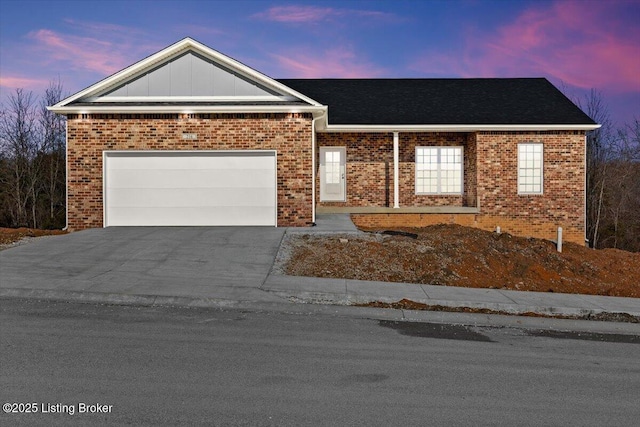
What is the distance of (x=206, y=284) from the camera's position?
30.6ft

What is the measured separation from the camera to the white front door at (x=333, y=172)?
20.2m

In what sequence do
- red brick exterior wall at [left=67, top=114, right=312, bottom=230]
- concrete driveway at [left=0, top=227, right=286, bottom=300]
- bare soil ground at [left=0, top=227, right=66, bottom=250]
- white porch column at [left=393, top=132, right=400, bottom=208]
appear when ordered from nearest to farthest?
concrete driveway at [left=0, top=227, right=286, bottom=300]
bare soil ground at [left=0, top=227, right=66, bottom=250]
red brick exterior wall at [left=67, top=114, right=312, bottom=230]
white porch column at [left=393, top=132, right=400, bottom=208]

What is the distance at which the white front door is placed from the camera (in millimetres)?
20234

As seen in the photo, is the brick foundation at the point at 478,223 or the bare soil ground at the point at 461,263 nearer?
the bare soil ground at the point at 461,263

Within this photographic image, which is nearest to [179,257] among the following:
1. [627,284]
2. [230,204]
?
[230,204]

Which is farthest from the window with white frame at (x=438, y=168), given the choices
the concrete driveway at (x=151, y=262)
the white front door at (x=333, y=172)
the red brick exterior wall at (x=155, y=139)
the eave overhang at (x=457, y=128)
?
the concrete driveway at (x=151, y=262)

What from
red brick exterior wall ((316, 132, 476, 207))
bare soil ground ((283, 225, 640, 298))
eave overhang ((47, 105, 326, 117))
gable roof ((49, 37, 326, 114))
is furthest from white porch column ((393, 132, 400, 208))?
bare soil ground ((283, 225, 640, 298))

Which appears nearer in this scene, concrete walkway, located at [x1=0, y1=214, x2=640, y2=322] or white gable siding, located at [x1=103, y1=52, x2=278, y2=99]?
concrete walkway, located at [x1=0, y1=214, x2=640, y2=322]

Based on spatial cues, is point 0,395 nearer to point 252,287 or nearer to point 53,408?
point 53,408

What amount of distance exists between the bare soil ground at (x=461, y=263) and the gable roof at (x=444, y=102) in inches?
279

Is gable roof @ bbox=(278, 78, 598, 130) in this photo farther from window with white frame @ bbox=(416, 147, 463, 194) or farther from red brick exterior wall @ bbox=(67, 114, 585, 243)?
window with white frame @ bbox=(416, 147, 463, 194)

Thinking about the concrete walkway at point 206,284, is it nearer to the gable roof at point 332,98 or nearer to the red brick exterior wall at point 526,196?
the gable roof at point 332,98

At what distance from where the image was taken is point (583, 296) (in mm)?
9555

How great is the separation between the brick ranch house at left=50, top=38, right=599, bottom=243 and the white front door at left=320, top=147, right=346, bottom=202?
4cm
